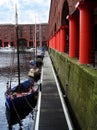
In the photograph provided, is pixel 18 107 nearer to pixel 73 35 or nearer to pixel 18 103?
pixel 18 103

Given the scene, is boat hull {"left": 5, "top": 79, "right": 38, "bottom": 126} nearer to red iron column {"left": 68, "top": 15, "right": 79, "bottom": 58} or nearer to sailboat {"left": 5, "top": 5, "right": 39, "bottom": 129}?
sailboat {"left": 5, "top": 5, "right": 39, "bottom": 129}

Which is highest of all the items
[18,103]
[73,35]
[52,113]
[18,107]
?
[73,35]

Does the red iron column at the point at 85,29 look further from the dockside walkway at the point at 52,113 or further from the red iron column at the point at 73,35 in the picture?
the red iron column at the point at 73,35

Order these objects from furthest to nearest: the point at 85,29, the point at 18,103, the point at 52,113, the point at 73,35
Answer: the point at 73,35, the point at 18,103, the point at 52,113, the point at 85,29

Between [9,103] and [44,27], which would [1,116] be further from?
[44,27]

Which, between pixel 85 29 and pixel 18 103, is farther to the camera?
pixel 18 103

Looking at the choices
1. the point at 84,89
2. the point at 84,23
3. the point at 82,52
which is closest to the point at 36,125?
the point at 84,89

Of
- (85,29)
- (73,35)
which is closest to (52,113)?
(85,29)

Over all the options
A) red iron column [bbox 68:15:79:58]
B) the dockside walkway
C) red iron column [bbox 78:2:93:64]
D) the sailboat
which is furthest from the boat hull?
red iron column [bbox 78:2:93:64]

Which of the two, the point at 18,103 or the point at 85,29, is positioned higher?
the point at 85,29

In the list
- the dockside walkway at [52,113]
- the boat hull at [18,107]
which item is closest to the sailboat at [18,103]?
the boat hull at [18,107]

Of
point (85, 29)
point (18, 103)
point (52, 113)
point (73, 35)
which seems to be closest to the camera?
point (85, 29)

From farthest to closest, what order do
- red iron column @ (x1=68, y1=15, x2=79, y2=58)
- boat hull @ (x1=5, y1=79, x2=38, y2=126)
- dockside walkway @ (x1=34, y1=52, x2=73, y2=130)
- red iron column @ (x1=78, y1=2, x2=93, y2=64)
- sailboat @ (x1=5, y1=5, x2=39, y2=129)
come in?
red iron column @ (x1=68, y1=15, x2=79, y2=58), sailboat @ (x1=5, y1=5, x2=39, y2=129), boat hull @ (x1=5, y1=79, x2=38, y2=126), red iron column @ (x1=78, y1=2, x2=93, y2=64), dockside walkway @ (x1=34, y1=52, x2=73, y2=130)

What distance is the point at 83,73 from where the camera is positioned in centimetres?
1612
